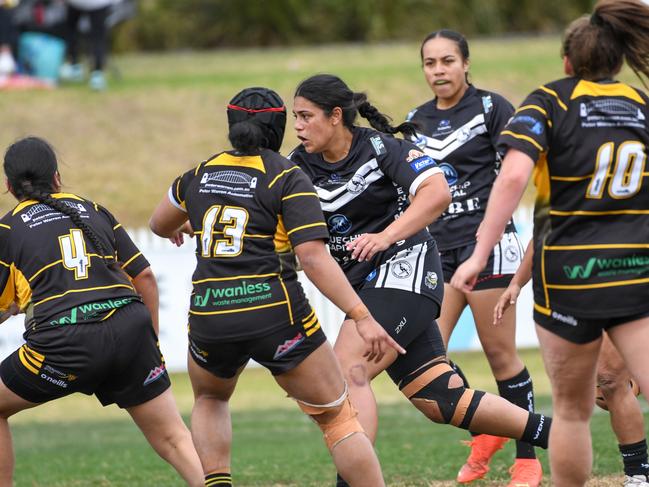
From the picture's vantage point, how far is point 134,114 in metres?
19.2

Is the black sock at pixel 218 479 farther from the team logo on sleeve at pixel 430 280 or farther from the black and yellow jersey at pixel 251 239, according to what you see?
the team logo on sleeve at pixel 430 280

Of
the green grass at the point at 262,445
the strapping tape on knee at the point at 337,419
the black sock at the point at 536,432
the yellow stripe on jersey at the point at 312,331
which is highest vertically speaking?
the yellow stripe on jersey at the point at 312,331

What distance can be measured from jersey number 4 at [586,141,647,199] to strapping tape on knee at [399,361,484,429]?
1.60 meters

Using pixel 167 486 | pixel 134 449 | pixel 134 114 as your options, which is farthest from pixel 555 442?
pixel 134 114

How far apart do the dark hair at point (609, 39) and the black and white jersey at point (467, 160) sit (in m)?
2.13

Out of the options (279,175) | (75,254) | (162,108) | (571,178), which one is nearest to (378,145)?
(279,175)

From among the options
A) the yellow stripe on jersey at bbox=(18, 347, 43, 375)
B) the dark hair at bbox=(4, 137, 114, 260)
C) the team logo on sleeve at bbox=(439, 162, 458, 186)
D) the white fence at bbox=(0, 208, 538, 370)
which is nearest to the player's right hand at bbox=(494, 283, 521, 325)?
the team logo on sleeve at bbox=(439, 162, 458, 186)

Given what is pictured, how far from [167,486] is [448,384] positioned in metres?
2.28

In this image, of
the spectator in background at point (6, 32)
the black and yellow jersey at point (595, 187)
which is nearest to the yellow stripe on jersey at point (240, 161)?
the black and yellow jersey at point (595, 187)

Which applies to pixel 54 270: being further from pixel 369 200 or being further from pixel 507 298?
pixel 507 298

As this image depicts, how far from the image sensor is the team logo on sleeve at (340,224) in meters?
5.74

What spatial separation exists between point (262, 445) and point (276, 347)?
4344mm

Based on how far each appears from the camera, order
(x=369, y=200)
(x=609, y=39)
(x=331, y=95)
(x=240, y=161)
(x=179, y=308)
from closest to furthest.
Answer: (x=609, y=39), (x=240, y=161), (x=331, y=95), (x=369, y=200), (x=179, y=308)

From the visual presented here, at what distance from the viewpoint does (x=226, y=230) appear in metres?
5.02
